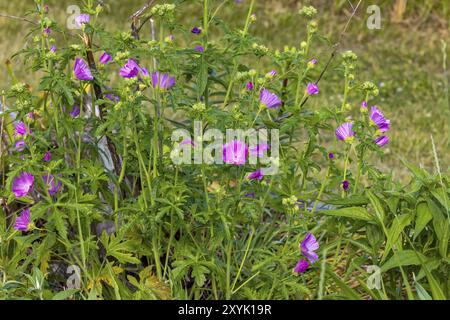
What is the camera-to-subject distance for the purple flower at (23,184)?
2.34 metres

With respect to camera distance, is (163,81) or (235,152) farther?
(163,81)

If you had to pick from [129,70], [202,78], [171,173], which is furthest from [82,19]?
[171,173]

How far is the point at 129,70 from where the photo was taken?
230 centimetres

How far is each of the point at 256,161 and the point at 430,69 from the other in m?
3.71

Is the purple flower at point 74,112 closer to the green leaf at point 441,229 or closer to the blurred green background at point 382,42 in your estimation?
the green leaf at point 441,229

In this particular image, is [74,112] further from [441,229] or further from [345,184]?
[441,229]

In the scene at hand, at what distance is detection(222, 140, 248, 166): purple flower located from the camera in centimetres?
216

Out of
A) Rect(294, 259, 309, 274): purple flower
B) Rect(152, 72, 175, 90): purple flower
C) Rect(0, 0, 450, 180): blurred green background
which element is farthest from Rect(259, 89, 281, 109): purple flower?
Rect(0, 0, 450, 180): blurred green background

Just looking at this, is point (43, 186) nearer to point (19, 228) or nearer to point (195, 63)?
point (19, 228)

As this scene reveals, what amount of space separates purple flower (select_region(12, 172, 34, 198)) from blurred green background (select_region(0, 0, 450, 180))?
8.96ft

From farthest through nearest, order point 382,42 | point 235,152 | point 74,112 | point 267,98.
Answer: point 382,42
point 74,112
point 267,98
point 235,152

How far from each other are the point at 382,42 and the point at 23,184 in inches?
164
